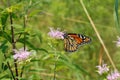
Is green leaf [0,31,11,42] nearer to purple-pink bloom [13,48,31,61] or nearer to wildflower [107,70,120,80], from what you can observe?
purple-pink bloom [13,48,31,61]

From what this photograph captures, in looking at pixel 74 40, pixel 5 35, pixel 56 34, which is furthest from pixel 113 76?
pixel 5 35

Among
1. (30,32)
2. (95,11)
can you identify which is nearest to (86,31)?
(95,11)

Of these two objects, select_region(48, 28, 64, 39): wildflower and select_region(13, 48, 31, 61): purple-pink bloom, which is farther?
select_region(48, 28, 64, 39): wildflower

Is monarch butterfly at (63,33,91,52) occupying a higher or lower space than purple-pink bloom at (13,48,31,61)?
higher

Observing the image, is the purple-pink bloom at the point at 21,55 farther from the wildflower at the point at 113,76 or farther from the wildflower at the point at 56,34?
the wildflower at the point at 113,76

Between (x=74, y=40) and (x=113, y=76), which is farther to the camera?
(x=74, y=40)

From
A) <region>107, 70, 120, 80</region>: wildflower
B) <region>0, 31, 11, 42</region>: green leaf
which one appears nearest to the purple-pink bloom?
<region>0, 31, 11, 42</region>: green leaf

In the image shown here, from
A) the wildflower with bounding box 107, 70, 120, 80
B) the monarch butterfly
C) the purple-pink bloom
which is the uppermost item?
the monarch butterfly

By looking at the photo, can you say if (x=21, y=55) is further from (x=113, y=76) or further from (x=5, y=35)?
(x=113, y=76)
